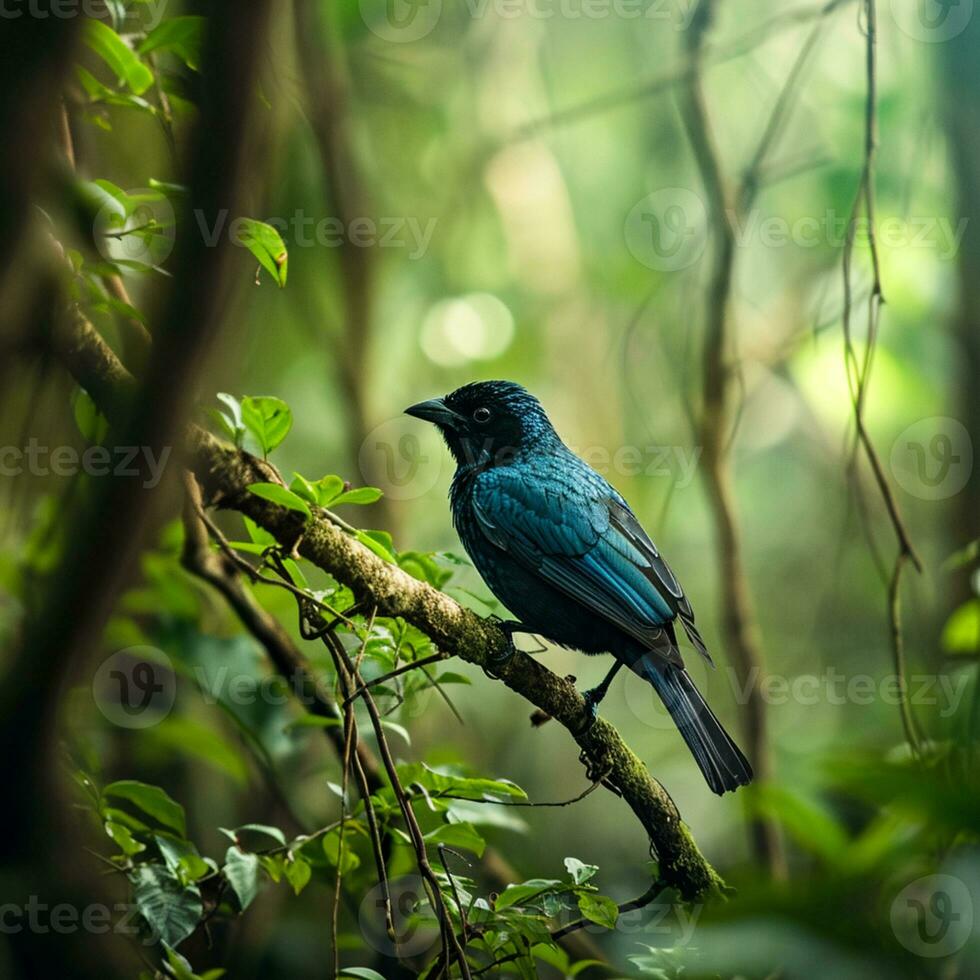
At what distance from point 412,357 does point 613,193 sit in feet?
7.83

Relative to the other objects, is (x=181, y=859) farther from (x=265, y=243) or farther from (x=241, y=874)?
(x=265, y=243)

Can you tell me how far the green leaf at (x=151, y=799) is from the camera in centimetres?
234

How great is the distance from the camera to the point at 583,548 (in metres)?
3.72

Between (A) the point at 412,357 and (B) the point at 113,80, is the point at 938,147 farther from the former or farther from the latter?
(B) the point at 113,80

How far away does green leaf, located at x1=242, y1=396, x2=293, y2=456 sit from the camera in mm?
2410

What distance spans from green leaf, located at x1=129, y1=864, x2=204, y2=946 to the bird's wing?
1.67 meters

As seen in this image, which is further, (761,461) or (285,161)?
(761,461)

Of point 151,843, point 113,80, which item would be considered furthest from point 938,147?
point 151,843

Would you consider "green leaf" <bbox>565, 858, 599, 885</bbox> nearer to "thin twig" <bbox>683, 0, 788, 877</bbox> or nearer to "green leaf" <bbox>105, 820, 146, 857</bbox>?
"green leaf" <bbox>105, 820, 146, 857</bbox>

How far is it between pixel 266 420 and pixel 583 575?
5.12 feet

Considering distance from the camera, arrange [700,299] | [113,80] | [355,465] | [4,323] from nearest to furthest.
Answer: [4,323] → [113,80] → [355,465] → [700,299]

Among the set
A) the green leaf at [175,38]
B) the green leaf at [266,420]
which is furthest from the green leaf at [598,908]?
the green leaf at [175,38]

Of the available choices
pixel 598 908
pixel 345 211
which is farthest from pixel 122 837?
pixel 345 211

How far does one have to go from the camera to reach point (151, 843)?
8.21 ft
